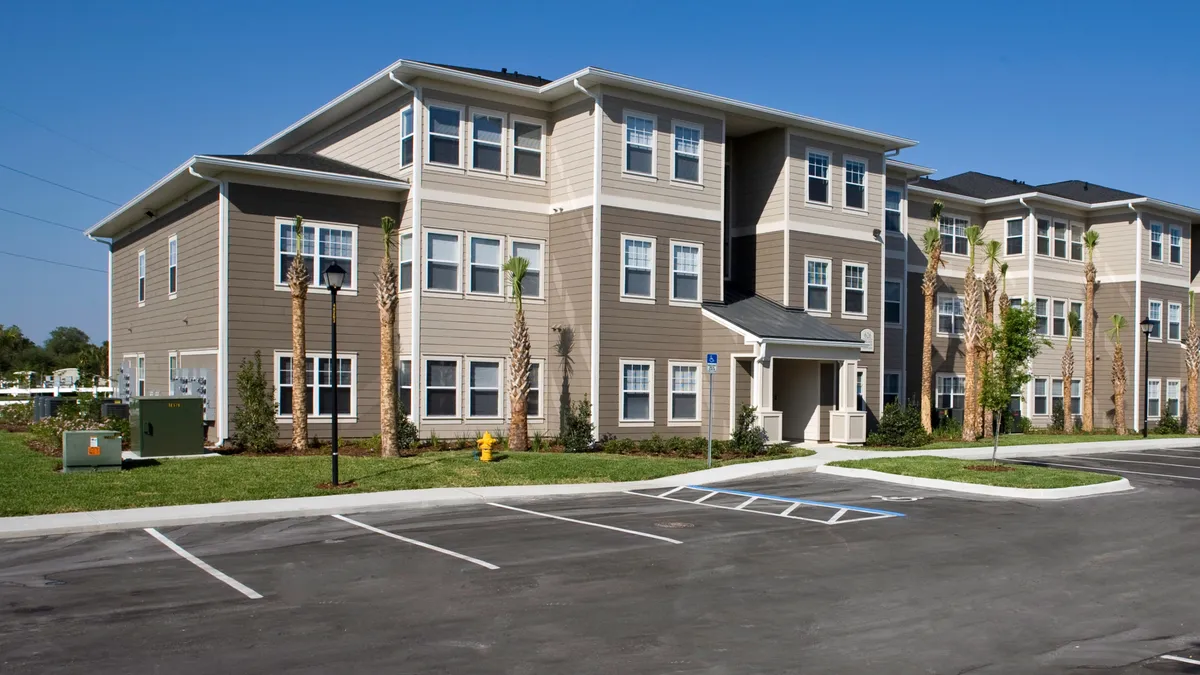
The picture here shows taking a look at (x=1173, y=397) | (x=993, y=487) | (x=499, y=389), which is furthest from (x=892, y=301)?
(x=1173, y=397)

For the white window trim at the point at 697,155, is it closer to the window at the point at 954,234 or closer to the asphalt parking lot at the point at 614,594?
the asphalt parking lot at the point at 614,594

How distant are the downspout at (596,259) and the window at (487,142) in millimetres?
2575

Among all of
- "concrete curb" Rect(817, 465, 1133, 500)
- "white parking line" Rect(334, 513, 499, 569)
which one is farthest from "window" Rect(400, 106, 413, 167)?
"concrete curb" Rect(817, 465, 1133, 500)

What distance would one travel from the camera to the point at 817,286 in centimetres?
2952

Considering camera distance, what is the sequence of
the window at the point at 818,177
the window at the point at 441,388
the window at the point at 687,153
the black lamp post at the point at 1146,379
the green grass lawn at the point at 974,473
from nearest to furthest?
the green grass lawn at the point at 974,473 → the window at the point at 441,388 → the window at the point at 687,153 → the window at the point at 818,177 → the black lamp post at the point at 1146,379

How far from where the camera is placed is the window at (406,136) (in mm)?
25172

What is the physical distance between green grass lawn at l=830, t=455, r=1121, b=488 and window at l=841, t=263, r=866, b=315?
7.46m

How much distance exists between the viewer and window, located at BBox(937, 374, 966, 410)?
36.6 m

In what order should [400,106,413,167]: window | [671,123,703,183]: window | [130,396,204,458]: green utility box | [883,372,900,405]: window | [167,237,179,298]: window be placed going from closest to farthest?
[130,396,204,458]: green utility box → [400,106,413,167]: window → [671,123,703,183]: window → [167,237,179,298]: window → [883,372,900,405]: window

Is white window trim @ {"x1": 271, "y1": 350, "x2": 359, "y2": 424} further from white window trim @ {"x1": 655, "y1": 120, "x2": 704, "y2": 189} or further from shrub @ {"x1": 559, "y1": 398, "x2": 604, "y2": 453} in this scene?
white window trim @ {"x1": 655, "y1": 120, "x2": 704, "y2": 189}

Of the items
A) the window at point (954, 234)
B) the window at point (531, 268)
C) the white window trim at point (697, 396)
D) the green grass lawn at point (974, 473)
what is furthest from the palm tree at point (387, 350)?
the window at point (954, 234)

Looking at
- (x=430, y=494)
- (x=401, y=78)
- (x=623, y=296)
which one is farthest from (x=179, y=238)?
(x=430, y=494)

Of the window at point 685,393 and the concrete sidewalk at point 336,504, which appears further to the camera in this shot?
the window at point 685,393

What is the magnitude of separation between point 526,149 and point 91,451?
13088mm
